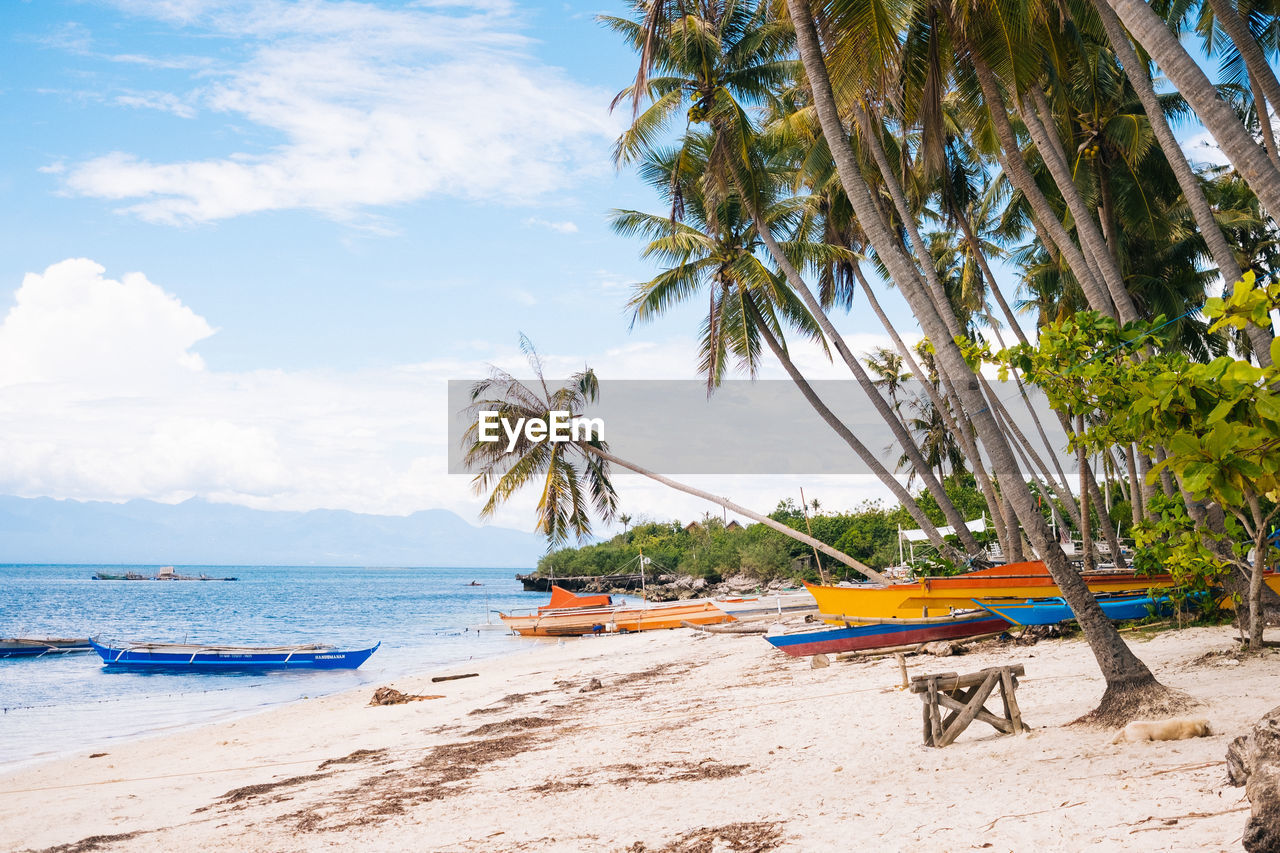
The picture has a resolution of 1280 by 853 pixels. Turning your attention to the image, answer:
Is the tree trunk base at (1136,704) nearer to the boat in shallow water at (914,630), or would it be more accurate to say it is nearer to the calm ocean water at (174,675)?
the boat in shallow water at (914,630)

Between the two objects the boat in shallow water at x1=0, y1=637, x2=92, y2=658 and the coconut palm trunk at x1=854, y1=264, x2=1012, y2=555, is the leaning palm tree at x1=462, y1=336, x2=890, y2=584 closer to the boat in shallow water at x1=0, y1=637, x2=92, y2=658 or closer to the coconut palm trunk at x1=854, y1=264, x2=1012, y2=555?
the coconut palm trunk at x1=854, y1=264, x2=1012, y2=555

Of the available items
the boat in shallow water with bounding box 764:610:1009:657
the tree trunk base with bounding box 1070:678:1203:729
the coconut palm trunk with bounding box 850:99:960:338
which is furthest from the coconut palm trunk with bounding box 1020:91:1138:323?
the boat in shallow water with bounding box 764:610:1009:657

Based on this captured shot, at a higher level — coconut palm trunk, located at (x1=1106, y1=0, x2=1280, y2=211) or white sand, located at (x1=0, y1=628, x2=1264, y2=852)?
coconut palm trunk, located at (x1=1106, y1=0, x2=1280, y2=211)

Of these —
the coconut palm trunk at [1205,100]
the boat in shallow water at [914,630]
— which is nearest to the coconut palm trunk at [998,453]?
the coconut palm trunk at [1205,100]

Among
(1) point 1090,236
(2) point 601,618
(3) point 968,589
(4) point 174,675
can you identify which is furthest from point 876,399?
(4) point 174,675

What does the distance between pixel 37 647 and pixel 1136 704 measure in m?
31.6

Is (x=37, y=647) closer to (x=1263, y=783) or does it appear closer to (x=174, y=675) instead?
(x=174, y=675)

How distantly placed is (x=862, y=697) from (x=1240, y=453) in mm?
7007

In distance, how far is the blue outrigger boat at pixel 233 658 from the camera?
2289 centimetres

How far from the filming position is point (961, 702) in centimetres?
671

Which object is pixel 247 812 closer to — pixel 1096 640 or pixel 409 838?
pixel 409 838

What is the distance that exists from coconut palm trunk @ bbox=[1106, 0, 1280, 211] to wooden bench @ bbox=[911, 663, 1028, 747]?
3.75m

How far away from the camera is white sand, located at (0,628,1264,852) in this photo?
4.73 m

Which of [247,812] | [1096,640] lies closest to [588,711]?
[247,812]
